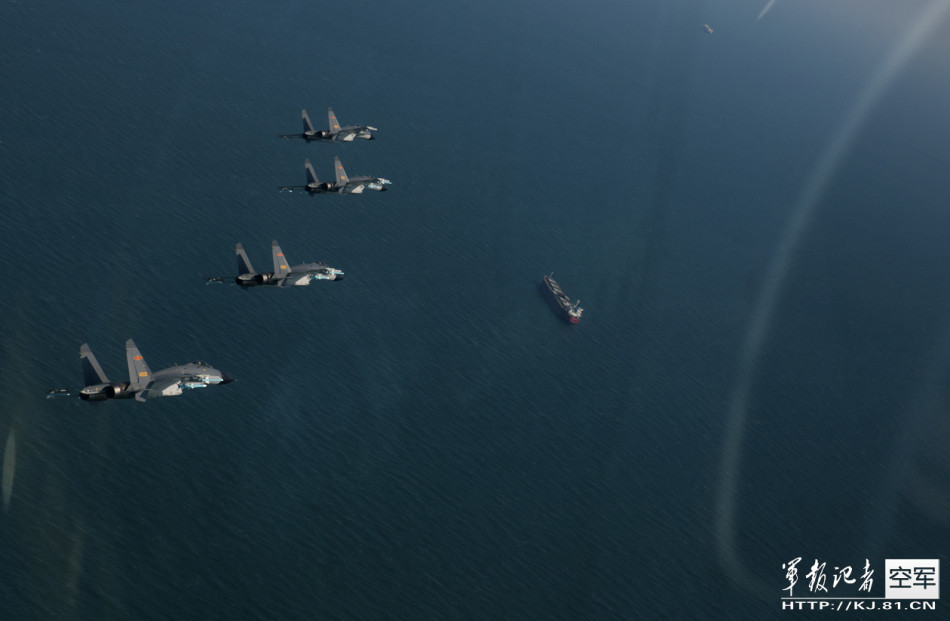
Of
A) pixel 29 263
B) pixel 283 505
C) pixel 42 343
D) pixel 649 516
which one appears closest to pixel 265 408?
pixel 283 505

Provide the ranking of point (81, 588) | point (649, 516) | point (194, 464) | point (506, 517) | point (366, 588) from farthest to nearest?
point (649, 516) < point (506, 517) < point (194, 464) < point (366, 588) < point (81, 588)

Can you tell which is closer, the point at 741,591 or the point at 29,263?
the point at 741,591

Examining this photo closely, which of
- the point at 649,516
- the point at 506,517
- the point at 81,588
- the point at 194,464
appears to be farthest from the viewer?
the point at 649,516

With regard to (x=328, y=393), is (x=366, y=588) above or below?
below

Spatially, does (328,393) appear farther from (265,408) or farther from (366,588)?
(366,588)

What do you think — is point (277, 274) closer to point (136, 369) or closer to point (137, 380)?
point (136, 369)

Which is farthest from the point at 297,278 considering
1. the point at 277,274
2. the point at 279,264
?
the point at 279,264

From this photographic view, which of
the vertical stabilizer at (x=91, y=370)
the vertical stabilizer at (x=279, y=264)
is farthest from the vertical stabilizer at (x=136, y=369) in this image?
the vertical stabilizer at (x=279, y=264)
